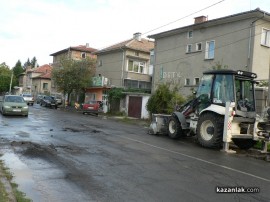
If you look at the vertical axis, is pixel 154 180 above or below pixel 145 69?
below

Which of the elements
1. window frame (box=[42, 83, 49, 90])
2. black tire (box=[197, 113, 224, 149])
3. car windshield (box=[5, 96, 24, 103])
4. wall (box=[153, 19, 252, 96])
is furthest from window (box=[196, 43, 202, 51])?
window frame (box=[42, 83, 49, 90])

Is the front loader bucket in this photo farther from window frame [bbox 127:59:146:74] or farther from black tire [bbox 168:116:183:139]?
window frame [bbox 127:59:146:74]

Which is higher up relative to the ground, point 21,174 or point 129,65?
point 129,65

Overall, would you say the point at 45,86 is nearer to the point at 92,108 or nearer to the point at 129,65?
the point at 129,65

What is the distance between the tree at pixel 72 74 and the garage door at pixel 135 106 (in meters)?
12.7

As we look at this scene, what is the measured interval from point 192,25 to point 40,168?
24.7 m

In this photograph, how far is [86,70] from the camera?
1892 inches

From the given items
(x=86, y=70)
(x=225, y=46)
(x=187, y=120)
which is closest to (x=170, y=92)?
(x=225, y=46)

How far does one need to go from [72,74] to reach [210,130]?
35.3 m

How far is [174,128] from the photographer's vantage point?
16375 mm

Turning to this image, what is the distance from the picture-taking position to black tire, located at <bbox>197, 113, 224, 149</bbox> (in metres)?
13.4

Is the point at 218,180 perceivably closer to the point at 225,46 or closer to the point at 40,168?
the point at 40,168

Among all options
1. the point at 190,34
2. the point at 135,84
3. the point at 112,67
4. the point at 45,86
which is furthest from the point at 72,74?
the point at 45,86

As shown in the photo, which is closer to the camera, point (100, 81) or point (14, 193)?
point (14, 193)
